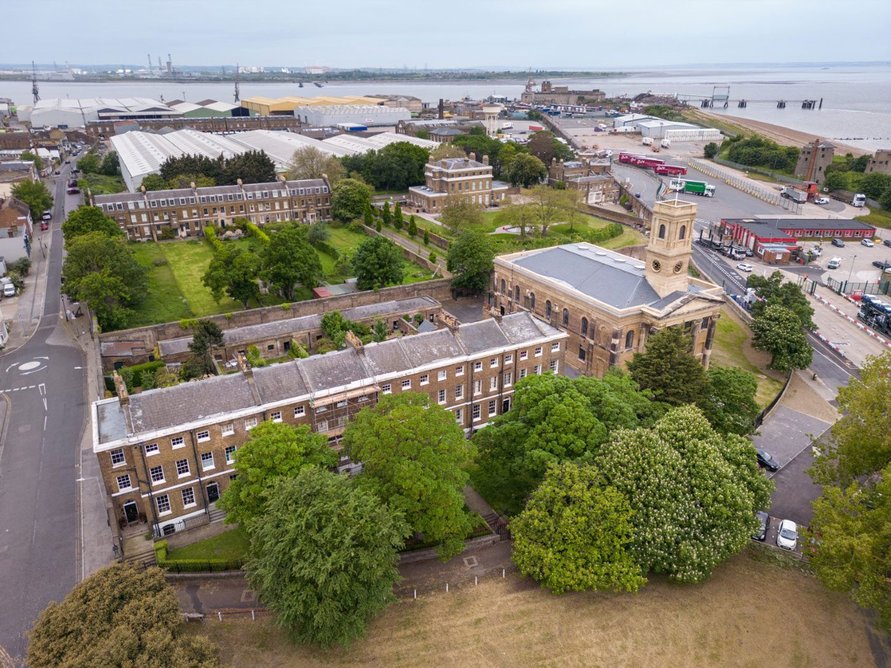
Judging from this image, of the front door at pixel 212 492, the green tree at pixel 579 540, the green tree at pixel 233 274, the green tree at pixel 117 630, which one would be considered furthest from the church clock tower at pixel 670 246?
the green tree at pixel 117 630

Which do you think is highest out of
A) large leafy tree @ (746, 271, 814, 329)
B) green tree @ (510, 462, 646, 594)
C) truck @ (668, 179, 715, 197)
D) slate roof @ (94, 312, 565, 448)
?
truck @ (668, 179, 715, 197)

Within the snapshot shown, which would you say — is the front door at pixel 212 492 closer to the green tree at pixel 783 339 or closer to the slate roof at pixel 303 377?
the slate roof at pixel 303 377

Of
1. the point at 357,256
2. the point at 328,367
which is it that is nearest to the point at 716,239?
the point at 357,256


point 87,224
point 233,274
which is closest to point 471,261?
point 233,274

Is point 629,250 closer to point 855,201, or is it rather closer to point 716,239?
point 716,239

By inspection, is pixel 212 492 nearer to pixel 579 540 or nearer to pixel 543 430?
pixel 543 430

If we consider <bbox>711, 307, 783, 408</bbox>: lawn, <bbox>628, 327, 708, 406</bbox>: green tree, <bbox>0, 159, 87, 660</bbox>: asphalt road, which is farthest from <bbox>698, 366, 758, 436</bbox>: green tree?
<bbox>0, 159, 87, 660</bbox>: asphalt road

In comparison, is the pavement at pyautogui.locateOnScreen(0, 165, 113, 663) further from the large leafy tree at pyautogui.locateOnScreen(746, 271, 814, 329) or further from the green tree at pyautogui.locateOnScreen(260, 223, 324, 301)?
the large leafy tree at pyautogui.locateOnScreen(746, 271, 814, 329)

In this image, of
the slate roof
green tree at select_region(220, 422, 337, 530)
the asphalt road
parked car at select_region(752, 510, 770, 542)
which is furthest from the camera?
parked car at select_region(752, 510, 770, 542)

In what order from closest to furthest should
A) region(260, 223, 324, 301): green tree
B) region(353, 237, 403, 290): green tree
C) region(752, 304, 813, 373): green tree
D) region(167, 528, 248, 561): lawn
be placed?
1. region(167, 528, 248, 561): lawn
2. region(752, 304, 813, 373): green tree
3. region(260, 223, 324, 301): green tree
4. region(353, 237, 403, 290): green tree
